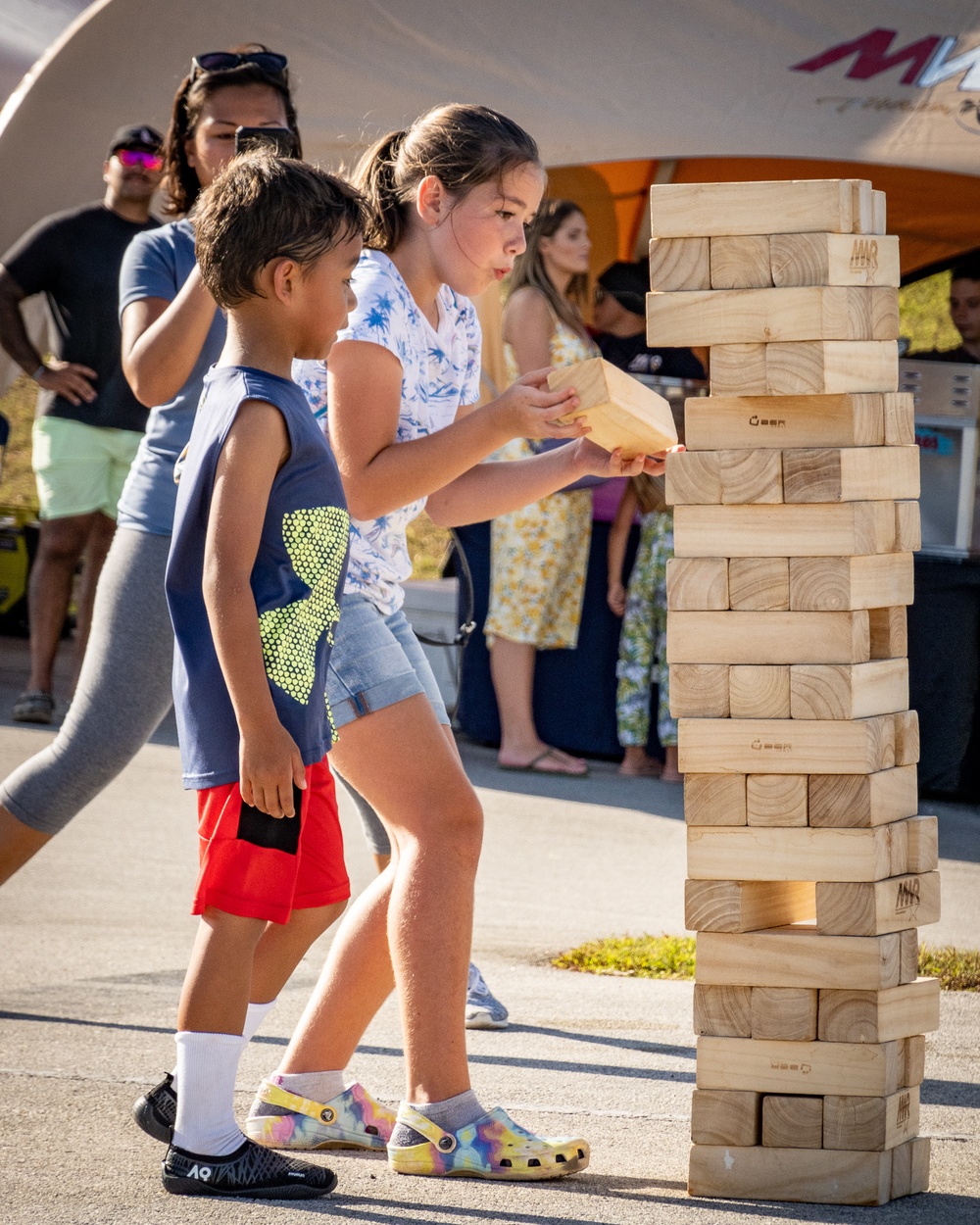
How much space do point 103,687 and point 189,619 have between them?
827mm

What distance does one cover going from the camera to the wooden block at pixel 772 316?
8.25ft

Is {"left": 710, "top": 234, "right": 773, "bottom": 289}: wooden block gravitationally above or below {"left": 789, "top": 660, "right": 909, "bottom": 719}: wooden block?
above

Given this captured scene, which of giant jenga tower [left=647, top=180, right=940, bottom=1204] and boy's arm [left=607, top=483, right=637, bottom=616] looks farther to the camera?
boy's arm [left=607, top=483, right=637, bottom=616]

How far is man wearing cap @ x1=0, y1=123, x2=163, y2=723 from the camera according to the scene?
662 centimetres

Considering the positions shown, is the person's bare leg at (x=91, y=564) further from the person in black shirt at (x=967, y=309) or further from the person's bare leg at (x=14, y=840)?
the person in black shirt at (x=967, y=309)

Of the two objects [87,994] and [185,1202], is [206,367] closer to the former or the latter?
[87,994]

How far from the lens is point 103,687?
10.7 ft

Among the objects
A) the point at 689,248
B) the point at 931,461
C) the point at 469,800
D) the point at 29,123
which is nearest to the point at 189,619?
the point at 469,800

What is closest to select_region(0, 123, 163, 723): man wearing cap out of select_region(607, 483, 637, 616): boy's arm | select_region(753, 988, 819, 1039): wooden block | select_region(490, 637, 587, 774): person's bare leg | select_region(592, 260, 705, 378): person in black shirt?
select_region(490, 637, 587, 774): person's bare leg

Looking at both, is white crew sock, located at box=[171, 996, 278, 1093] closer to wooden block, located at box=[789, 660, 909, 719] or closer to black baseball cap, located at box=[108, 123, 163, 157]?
wooden block, located at box=[789, 660, 909, 719]

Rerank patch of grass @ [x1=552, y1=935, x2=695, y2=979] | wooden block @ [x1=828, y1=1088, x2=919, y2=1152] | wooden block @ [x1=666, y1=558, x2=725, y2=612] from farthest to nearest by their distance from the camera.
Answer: patch of grass @ [x1=552, y1=935, x2=695, y2=979] → wooden block @ [x1=666, y1=558, x2=725, y2=612] → wooden block @ [x1=828, y1=1088, x2=919, y2=1152]

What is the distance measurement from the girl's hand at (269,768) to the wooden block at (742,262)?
91cm

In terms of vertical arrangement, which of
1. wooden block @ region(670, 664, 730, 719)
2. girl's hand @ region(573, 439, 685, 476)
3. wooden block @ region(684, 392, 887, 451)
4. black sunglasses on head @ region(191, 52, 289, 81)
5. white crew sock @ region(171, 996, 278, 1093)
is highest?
black sunglasses on head @ region(191, 52, 289, 81)

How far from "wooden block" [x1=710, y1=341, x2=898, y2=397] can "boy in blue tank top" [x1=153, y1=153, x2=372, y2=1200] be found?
0.60m
